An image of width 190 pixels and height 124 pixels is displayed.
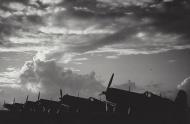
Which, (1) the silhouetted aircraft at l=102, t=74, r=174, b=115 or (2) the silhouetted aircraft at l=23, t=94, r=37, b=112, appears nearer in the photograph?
(1) the silhouetted aircraft at l=102, t=74, r=174, b=115

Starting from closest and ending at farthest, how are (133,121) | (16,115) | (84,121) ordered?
(133,121) < (84,121) < (16,115)

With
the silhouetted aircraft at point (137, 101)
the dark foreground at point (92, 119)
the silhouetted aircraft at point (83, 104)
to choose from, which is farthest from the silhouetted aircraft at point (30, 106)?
the silhouetted aircraft at point (137, 101)

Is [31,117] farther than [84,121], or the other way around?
[31,117]

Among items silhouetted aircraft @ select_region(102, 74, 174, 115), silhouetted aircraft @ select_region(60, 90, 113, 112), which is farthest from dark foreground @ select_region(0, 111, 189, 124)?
silhouetted aircraft @ select_region(60, 90, 113, 112)

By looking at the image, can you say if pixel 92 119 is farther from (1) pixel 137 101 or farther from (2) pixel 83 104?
(2) pixel 83 104

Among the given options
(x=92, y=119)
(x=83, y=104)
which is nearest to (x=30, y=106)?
(x=83, y=104)

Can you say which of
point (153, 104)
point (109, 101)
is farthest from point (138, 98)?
point (109, 101)

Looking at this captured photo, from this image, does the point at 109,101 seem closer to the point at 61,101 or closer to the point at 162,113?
the point at 162,113

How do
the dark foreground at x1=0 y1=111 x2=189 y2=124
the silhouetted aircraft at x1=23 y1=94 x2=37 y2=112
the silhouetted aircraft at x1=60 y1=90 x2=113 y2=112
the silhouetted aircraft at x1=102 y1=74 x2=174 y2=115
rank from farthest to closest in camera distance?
the silhouetted aircraft at x1=23 y1=94 x2=37 y2=112 < the silhouetted aircraft at x1=60 y1=90 x2=113 y2=112 < the silhouetted aircraft at x1=102 y1=74 x2=174 y2=115 < the dark foreground at x1=0 y1=111 x2=189 y2=124

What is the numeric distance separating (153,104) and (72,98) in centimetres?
1309

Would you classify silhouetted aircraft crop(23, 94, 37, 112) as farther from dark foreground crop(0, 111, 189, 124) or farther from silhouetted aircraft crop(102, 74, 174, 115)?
silhouetted aircraft crop(102, 74, 174, 115)

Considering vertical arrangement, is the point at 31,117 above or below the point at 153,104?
below

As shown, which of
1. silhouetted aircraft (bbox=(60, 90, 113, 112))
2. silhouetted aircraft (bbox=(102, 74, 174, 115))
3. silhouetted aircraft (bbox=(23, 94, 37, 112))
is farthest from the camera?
silhouetted aircraft (bbox=(23, 94, 37, 112))

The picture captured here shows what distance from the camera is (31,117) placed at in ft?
86.4
